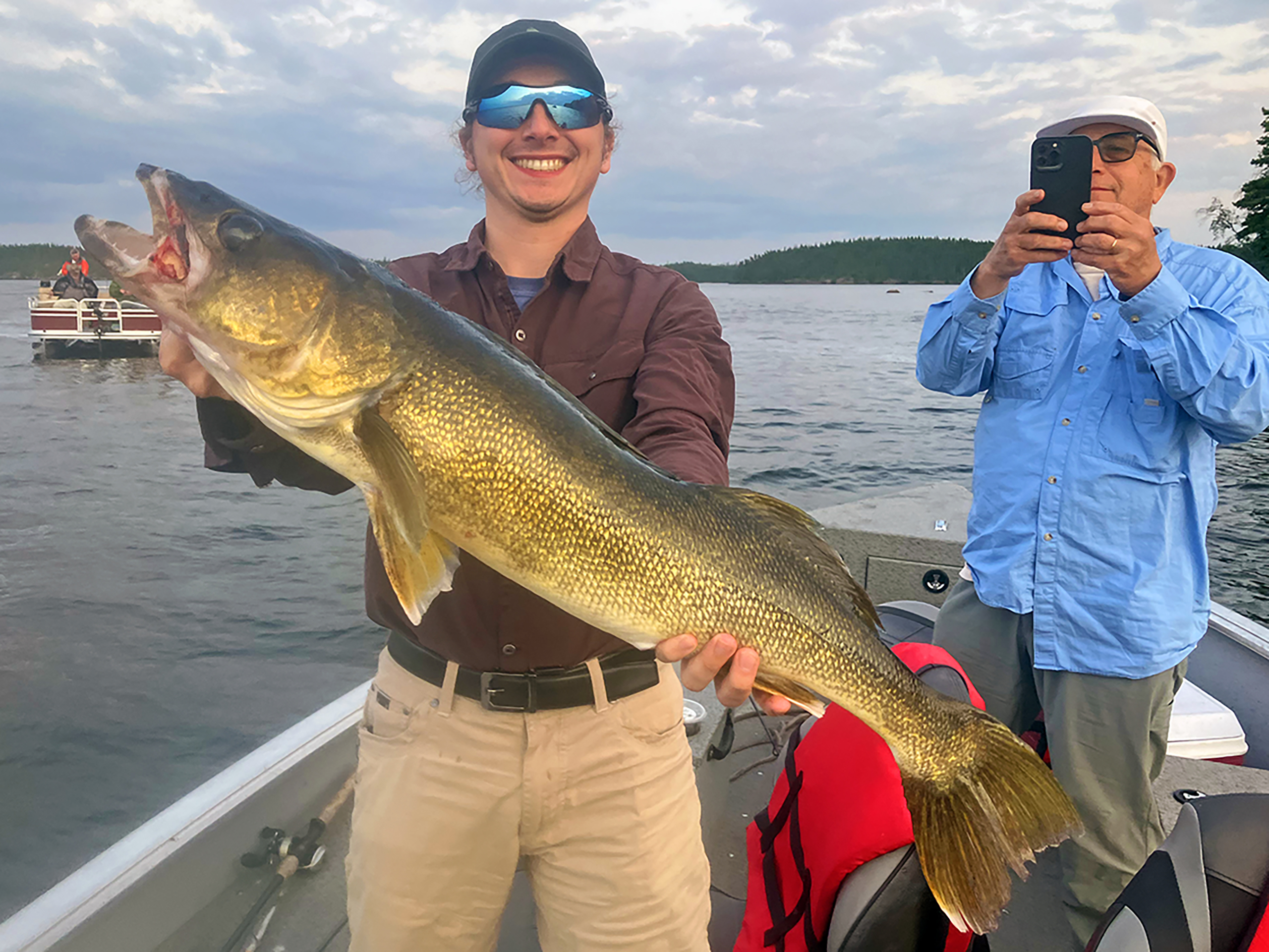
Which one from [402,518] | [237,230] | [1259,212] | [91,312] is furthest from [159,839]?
[1259,212]

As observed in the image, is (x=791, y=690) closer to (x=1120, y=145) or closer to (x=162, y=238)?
(x=162, y=238)

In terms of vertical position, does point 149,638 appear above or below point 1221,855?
below

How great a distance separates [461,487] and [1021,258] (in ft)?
7.71

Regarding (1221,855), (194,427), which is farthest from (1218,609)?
(194,427)

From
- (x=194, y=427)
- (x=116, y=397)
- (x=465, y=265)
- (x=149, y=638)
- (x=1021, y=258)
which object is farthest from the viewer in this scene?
(x=116, y=397)

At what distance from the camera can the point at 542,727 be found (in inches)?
89.4

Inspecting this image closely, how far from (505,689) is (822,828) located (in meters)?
1.10

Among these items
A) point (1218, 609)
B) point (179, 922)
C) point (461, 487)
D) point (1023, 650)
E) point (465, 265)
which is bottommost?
point (179, 922)

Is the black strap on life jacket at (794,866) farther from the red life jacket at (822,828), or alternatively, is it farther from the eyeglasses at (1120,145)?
the eyeglasses at (1120,145)

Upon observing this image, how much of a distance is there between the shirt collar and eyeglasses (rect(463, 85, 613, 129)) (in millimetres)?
311

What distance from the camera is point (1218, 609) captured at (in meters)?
5.91

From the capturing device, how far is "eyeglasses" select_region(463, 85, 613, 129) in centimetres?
250

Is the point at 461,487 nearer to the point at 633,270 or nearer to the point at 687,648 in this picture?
the point at 687,648

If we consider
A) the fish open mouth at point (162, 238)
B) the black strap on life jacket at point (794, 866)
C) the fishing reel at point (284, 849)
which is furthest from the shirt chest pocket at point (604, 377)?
the fishing reel at point (284, 849)
